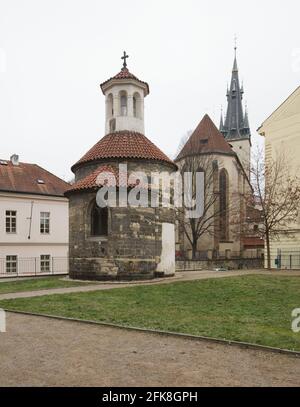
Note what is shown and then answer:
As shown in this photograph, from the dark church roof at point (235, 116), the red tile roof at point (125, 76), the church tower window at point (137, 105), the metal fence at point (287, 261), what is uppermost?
the dark church roof at point (235, 116)

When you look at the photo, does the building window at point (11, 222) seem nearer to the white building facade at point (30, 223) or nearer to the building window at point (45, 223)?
the white building facade at point (30, 223)

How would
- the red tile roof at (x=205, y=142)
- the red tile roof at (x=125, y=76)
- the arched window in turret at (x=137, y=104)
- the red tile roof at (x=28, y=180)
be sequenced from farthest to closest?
1. the red tile roof at (x=205, y=142)
2. the red tile roof at (x=28, y=180)
3. the arched window in turret at (x=137, y=104)
4. the red tile roof at (x=125, y=76)

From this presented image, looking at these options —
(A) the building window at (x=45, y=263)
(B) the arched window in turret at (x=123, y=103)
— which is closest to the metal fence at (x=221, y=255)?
(A) the building window at (x=45, y=263)

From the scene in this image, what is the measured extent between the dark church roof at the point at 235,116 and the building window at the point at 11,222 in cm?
4734

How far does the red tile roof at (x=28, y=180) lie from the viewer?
3008cm

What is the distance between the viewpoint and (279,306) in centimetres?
1094

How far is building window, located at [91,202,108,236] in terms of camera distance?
63.2 feet

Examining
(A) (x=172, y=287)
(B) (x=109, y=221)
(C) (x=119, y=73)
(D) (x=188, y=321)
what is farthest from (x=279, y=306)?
(C) (x=119, y=73)

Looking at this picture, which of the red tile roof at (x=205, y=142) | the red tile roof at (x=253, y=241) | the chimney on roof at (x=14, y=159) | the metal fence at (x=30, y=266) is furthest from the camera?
the red tile roof at (x=253, y=241)

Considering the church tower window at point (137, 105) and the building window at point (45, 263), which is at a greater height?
the church tower window at point (137, 105)

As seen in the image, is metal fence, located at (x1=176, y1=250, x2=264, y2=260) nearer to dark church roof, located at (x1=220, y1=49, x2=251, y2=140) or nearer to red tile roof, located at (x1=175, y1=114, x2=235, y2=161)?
red tile roof, located at (x1=175, y1=114, x2=235, y2=161)

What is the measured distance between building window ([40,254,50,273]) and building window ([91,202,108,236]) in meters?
13.0

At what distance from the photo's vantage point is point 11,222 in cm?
2961

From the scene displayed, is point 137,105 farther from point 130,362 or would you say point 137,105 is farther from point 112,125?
point 130,362
